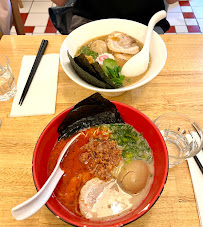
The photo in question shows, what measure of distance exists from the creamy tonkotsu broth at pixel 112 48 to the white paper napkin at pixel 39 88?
0.60 feet

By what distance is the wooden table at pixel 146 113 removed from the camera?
0.81 m

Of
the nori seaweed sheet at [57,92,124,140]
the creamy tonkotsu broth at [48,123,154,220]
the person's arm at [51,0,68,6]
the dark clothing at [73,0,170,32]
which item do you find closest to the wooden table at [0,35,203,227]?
the creamy tonkotsu broth at [48,123,154,220]

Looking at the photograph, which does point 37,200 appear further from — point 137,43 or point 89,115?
point 137,43

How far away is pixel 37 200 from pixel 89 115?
39cm

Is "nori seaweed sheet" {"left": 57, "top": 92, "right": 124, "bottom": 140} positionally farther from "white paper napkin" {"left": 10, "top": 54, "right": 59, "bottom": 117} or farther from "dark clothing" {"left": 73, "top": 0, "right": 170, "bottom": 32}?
"dark clothing" {"left": 73, "top": 0, "right": 170, "bottom": 32}

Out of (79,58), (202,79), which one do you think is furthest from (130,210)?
(202,79)

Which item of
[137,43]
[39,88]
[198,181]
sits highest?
[137,43]

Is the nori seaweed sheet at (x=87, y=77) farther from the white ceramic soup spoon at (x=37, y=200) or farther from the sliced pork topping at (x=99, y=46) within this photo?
the white ceramic soup spoon at (x=37, y=200)

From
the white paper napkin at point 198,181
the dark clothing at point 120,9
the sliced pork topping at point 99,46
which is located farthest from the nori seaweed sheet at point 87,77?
the dark clothing at point 120,9

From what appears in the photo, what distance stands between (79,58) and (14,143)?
1.67 ft

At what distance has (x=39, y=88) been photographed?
1.20 meters

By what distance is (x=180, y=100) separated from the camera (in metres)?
1.15

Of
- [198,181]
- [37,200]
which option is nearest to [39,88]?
[37,200]

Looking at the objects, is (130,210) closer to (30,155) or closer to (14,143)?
(30,155)
